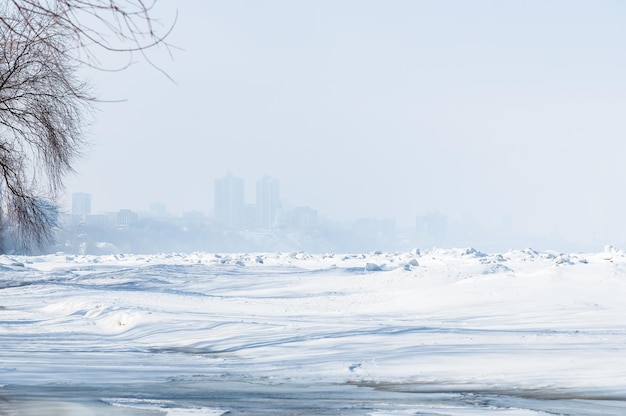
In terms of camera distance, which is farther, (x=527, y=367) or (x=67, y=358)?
(x=67, y=358)

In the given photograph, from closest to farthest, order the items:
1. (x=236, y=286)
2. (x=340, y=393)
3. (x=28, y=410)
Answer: (x=28, y=410)
(x=340, y=393)
(x=236, y=286)

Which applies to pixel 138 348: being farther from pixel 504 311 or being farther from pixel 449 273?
pixel 449 273

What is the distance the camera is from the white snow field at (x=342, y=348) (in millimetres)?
8898

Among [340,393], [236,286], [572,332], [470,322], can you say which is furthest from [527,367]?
[236,286]

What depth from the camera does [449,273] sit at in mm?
27250

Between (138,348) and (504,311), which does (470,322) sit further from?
(138,348)

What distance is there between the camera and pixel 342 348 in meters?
13.1

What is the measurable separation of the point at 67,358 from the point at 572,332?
26.0 ft

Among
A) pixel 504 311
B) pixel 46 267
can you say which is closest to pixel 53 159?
pixel 504 311

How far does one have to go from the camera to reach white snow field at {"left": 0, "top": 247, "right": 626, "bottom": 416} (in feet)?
29.2

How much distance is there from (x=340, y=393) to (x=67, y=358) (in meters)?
4.75

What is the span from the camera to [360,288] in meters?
28.5

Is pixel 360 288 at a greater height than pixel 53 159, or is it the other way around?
pixel 53 159

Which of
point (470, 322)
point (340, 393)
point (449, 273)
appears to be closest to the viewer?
point (340, 393)
